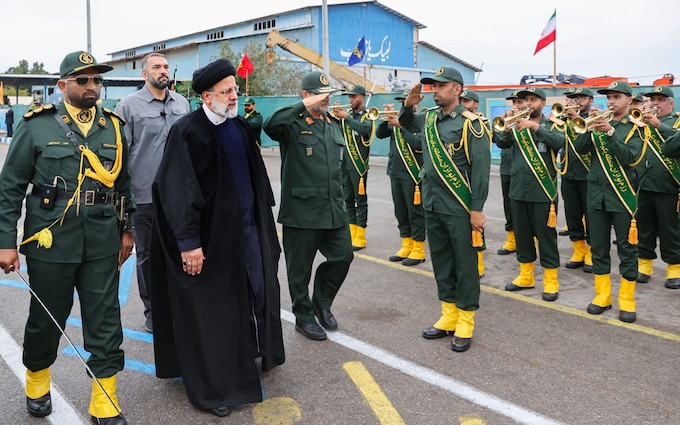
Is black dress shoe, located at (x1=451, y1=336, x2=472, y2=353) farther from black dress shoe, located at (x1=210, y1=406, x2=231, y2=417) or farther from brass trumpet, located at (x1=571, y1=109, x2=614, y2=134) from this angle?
brass trumpet, located at (x1=571, y1=109, x2=614, y2=134)

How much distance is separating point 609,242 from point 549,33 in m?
11.3

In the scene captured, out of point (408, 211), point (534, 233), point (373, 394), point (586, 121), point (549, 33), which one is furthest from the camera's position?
point (549, 33)

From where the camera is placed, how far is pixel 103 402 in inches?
138

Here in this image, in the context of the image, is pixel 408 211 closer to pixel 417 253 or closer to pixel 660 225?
pixel 417 253

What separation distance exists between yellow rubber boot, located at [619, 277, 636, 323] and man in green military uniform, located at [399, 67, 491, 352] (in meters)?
1.48

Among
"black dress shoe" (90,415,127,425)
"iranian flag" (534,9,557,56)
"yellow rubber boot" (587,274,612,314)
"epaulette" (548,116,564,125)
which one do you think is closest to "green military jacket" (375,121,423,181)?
"epaulette" (548,116,564,125)

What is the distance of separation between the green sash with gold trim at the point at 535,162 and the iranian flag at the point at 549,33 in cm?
1040

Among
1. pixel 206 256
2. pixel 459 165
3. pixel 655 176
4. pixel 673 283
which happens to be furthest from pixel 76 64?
pixel 673 283

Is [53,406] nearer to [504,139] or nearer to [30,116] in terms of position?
[30,116]

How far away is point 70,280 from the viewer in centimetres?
351

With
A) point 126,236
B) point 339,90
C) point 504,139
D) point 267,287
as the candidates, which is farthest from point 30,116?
point 504,139

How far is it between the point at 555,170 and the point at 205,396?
422 centimetres

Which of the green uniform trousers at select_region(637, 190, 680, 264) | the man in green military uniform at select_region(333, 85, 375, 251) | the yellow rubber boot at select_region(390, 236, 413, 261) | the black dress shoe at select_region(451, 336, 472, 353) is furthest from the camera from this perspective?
the man in green military uniform at select_region(333, 85, 375, 251)

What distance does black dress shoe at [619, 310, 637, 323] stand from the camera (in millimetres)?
5238
